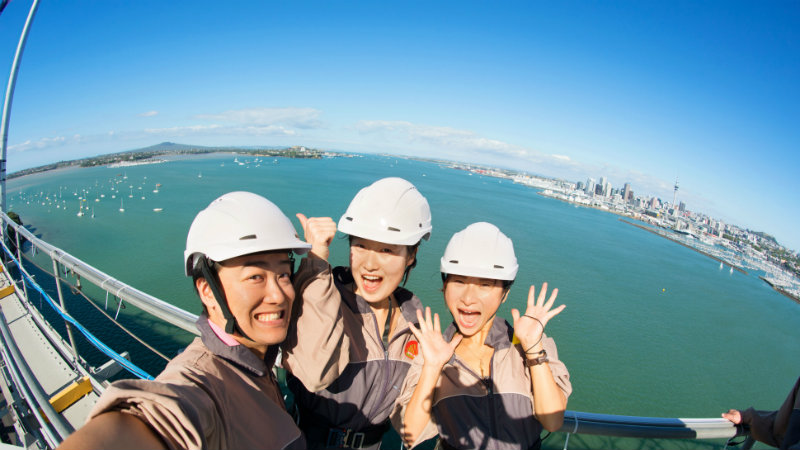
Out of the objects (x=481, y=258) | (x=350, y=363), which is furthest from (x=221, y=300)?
(x=481, y=258)

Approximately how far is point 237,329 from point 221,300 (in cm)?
12

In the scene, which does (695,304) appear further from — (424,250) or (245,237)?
(245,237)

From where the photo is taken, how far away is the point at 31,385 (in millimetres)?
1591

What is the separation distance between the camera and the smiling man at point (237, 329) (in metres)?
0.84

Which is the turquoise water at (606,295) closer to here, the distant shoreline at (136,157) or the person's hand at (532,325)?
the person's hand at (532,325)

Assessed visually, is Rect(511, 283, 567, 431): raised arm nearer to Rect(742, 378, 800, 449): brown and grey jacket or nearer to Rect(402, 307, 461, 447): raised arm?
Answer: Rect(402, 307, 461, 447): raised arm

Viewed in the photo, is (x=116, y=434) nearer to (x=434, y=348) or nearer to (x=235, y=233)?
(x=235, y=233)

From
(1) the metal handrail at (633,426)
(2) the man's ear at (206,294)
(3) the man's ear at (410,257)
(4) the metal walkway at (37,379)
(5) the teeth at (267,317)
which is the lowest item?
(4) the metal walkway at (37,379)

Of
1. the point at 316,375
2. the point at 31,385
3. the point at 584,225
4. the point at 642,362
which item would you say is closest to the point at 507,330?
the point at 316,375

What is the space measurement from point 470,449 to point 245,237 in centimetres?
134

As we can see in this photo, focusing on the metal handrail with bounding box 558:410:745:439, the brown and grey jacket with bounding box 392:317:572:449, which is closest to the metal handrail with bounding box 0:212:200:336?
the brown and grey jacket with bounding box 392:317:572:449

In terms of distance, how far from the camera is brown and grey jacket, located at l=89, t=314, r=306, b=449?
0.65 metres

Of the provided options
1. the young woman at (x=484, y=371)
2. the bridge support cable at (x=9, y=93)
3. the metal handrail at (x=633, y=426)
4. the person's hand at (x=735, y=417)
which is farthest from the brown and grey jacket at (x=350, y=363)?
the bridge support cable at (x=9, y=93)

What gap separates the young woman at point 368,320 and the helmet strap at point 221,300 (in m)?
0.32
